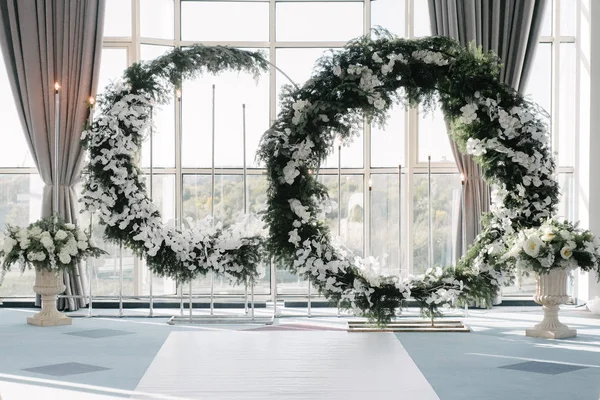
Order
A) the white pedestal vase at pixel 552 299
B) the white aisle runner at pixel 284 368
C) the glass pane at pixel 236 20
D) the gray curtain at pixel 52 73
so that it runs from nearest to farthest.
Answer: the white aisle runner at pixel 284 368, the white pedestal vase at pixel 552 299, the gray curtain at pixel 52 73, the glass pane at pixel 236 20

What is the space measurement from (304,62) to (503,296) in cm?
354

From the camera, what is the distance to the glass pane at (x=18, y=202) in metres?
9.57

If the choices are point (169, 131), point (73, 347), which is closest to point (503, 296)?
point (169, 131)

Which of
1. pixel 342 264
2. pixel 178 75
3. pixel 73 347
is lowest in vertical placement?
pixel 73 347

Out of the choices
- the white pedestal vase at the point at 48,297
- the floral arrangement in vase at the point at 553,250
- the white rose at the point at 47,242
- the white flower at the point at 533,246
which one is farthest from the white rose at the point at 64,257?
the white flower at the point at 533,246

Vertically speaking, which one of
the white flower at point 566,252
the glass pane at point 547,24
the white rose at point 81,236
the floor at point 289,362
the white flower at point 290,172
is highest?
the glass pane at point 547,24

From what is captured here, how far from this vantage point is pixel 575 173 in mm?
9609

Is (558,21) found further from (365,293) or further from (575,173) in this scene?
(365,293)

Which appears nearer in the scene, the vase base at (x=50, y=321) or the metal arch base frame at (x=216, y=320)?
the vase base at (x=50, y=321)

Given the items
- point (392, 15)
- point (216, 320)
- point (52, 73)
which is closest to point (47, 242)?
point (216, 320)

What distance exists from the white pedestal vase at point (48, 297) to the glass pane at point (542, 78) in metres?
5.66

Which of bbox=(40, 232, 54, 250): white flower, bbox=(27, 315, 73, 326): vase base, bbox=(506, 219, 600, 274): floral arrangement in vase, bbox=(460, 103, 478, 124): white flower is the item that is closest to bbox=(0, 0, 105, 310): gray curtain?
bbox=(27, 315, 73, 326): vase base

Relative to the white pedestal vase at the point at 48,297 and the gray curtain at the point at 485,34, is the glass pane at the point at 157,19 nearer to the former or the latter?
the gray curtain at the point at 485,34

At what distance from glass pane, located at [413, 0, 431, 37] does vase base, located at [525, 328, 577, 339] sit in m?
3.89
